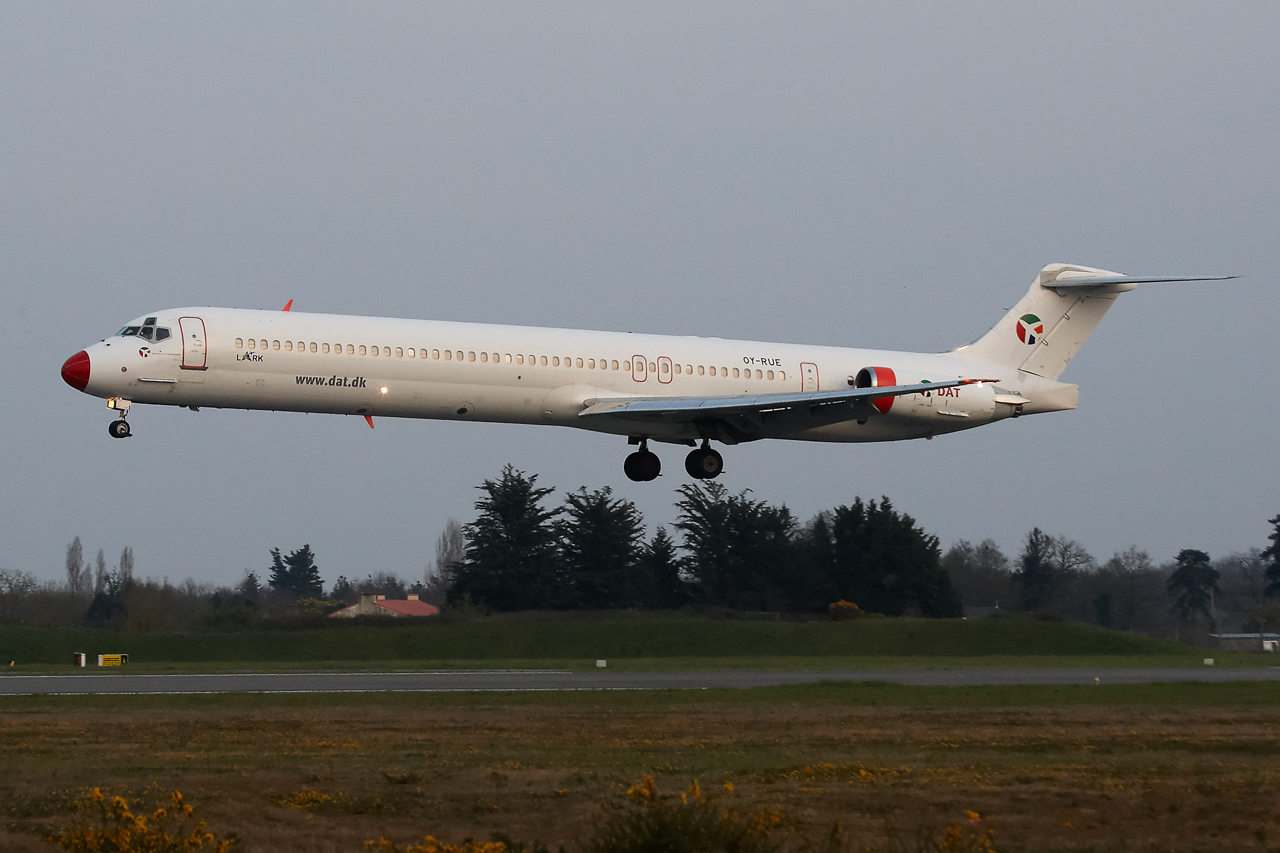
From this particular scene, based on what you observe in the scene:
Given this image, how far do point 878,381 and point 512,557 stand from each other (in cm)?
2798

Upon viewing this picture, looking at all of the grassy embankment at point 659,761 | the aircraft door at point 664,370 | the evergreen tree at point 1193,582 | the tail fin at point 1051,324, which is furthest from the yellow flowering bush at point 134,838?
the evergreen tree at point 1193,582

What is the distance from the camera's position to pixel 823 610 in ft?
184

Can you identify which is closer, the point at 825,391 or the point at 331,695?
the point at 331,695

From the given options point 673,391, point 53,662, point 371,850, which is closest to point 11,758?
point 371,850

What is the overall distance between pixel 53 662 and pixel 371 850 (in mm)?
36051

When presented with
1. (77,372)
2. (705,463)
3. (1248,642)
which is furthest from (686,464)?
(1248,642)

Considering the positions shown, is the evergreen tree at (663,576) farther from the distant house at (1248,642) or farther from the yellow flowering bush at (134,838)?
the yellow flowering bush at (134,838)

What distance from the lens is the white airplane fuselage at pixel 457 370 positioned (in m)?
28.5

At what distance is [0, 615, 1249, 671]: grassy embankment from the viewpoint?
43.4 m

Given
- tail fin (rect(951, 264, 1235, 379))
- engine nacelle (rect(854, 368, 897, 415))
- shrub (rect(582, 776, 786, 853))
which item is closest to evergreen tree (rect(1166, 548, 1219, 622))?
tail fin (rect(951, 264, 1235, 379))

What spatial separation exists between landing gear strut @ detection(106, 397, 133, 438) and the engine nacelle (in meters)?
16.5

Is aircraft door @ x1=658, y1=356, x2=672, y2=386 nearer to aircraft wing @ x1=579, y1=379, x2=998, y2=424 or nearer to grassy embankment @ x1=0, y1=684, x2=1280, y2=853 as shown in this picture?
aircraft wing @ x1=579, y1=379, x2=998, y2=424

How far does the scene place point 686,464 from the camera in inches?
1390

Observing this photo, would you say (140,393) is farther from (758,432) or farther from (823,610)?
(823,610)
